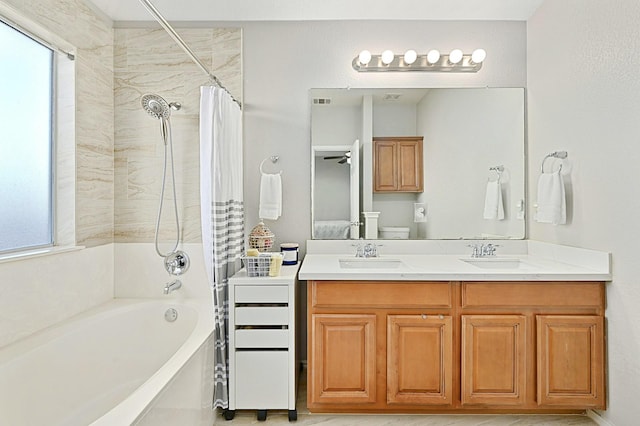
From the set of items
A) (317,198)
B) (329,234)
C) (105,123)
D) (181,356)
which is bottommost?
(181,356)

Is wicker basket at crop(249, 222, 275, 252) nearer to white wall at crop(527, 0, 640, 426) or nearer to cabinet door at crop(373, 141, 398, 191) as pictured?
cabinet door at crop(373, 141, 398, 191)

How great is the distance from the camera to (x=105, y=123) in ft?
9.14

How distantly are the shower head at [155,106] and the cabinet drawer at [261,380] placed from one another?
1.58 meters

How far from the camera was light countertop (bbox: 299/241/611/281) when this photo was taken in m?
2.22

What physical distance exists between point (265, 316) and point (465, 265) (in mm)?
1238

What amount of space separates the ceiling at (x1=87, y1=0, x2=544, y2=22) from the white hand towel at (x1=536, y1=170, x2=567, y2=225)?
3.94 ft

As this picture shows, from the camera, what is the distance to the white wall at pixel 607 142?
6.52ft

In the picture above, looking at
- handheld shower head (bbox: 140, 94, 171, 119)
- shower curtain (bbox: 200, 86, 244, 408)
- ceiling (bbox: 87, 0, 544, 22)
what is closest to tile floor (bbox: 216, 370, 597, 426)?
shower curtain (bbox: 200, 86, 244, 408)

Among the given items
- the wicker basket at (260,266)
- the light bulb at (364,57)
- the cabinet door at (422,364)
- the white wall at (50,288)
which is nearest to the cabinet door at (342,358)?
the cabinet door at (422,364)

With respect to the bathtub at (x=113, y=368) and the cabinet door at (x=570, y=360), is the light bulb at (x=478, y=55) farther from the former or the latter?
the bathtub at (x=113, y=368)

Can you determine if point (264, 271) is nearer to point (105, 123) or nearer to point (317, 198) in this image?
point (317, 198)

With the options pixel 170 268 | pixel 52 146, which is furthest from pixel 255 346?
pixel 52 146

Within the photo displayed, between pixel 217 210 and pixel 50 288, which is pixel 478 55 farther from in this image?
pixel 50 288

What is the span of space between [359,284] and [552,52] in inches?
75.5
